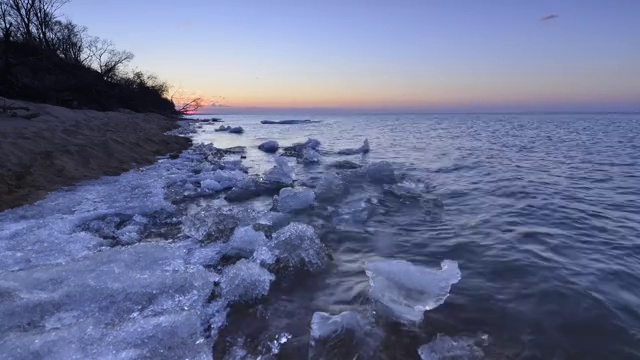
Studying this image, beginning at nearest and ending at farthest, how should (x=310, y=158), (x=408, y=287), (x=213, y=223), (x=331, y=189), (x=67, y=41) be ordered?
(x=408, y=287) < (x=213, y=223) < (x=331, y=189) < (x=310, y=158) < (x=67, y=41)

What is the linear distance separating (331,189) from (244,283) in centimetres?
418

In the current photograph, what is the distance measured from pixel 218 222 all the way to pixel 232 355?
9.54ft

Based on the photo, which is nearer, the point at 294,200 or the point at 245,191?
the point at 294,200

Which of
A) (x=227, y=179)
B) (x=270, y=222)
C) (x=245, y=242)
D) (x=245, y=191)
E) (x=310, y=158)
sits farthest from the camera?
(x=310, y=158)

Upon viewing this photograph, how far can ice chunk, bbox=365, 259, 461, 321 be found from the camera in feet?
10.0

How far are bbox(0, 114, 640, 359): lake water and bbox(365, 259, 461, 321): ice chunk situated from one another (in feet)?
0.32

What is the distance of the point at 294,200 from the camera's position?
6398mm

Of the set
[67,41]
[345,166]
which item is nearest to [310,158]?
[345,166]

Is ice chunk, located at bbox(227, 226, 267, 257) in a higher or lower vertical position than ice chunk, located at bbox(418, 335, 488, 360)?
higher

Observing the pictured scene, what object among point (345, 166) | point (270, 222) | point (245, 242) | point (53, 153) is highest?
point (53, 153)

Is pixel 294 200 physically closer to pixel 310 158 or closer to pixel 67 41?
pixel 310 158

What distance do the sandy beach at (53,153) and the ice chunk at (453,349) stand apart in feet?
19.7

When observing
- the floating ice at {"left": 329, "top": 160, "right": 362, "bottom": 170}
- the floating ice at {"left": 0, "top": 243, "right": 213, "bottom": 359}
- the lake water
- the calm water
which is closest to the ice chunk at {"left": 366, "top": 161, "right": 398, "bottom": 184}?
the lake water

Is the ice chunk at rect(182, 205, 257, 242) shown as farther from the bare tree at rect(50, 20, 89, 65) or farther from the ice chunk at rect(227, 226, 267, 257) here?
the bare tree at rect(50, 20, 89, 65)
